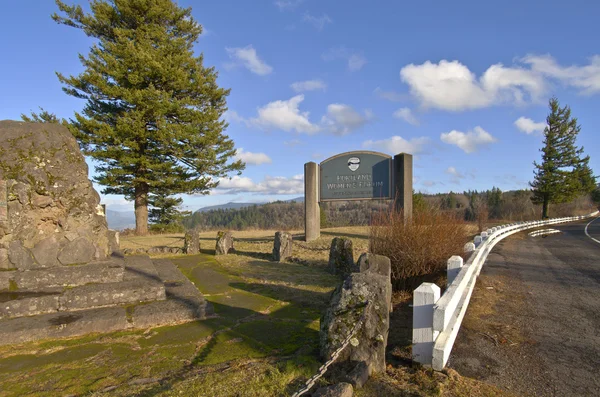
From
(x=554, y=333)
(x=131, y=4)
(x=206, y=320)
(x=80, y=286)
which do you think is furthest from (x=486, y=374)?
(x=131, y=4)

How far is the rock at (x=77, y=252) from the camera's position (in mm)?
5461

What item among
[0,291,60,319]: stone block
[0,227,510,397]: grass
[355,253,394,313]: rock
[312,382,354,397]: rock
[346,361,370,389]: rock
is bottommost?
[0,227,510,397]: grass

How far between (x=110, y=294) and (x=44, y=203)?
2.11 meters

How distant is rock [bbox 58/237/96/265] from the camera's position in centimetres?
546

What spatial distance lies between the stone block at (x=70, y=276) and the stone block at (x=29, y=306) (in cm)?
56

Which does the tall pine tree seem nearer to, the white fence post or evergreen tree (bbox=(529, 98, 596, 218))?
the white fence post

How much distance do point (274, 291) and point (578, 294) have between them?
5.21 m

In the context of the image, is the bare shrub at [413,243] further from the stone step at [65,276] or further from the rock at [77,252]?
the rock at [77,252]

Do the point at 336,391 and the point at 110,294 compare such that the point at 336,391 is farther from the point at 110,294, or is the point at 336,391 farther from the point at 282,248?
the point at 282,248

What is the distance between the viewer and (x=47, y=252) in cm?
536

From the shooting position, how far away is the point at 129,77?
16.7 meters

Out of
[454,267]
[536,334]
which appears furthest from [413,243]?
[536,334]

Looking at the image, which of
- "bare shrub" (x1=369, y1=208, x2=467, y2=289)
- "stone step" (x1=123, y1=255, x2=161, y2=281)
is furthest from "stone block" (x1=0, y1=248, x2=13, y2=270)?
"bare shrub" (x1=369, y1=208, x2=467, y2=289)

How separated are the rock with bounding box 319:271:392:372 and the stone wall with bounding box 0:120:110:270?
4535 millimetres
